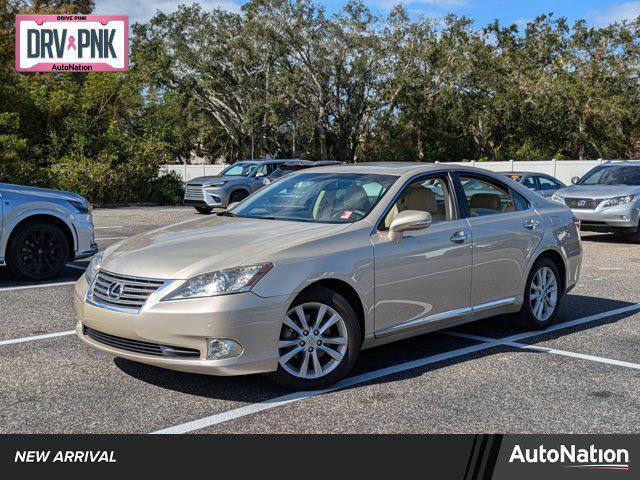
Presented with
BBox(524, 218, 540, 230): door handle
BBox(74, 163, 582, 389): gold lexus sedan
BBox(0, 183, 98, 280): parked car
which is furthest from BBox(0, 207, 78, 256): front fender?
BBox(524, 218, 540, 230): door handle

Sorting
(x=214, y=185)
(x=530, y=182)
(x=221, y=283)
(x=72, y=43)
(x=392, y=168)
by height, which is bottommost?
(x=221, y=283)

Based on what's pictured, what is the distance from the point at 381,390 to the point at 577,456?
151 cm

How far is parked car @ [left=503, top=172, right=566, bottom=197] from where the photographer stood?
19109mm

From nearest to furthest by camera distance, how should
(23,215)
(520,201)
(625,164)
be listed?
(520,201), (23,215), (625,164)

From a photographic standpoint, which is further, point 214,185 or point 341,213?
point 214,185

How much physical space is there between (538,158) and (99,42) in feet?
85.6

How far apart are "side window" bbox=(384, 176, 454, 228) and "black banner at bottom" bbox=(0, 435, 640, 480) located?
2234 mm

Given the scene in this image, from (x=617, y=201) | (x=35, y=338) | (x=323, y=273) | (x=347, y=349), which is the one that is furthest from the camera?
(x=617, y=201)

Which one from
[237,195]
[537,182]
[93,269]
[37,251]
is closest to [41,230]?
[37,251]

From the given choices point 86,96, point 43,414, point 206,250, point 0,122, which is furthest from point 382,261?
point 86,96

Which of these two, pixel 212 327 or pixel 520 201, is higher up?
pixel 520 201

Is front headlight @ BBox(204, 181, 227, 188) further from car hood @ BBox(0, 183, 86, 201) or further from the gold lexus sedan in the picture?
the gold lexus sedan

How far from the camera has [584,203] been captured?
15391mm

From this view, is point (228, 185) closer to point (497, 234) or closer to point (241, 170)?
point (241, 170)
